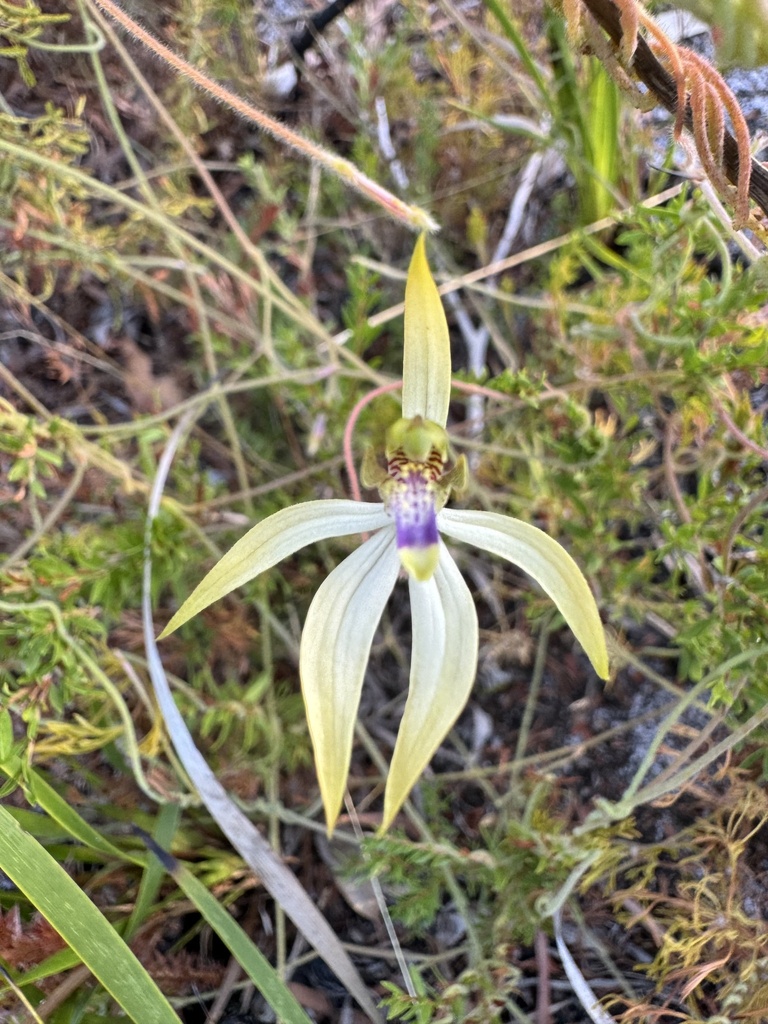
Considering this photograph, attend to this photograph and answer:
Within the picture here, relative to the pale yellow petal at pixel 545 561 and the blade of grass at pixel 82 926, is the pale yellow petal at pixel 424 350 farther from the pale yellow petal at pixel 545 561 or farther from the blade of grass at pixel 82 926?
the blade of grass at pixel 82 926

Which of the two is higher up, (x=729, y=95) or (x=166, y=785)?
(x=729, y=95)

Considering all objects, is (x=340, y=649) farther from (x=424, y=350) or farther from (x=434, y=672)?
(x=424, y=350)

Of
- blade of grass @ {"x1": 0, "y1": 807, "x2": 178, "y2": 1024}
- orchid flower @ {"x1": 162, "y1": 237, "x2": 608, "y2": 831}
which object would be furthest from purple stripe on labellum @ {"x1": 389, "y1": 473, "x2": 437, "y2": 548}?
blade of grass @ {"x1": 0, "y1": 807, "x2": 178, "y2": 1024}

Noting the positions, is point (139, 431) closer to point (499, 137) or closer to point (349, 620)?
point (349, 620)

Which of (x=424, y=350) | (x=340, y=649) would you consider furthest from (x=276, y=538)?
(x=424, y=350)

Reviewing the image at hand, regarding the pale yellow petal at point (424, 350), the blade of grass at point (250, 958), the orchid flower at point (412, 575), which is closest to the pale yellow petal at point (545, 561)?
the orchid flower at point (412, 575)

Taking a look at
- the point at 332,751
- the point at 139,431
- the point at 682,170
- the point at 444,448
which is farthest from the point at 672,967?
the point at 139,431

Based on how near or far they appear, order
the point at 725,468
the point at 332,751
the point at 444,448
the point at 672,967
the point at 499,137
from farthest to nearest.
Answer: the point at 499,137 → the point at 725,468 → the point at 672,967 → the point at 444,448 → the point at 332,751
